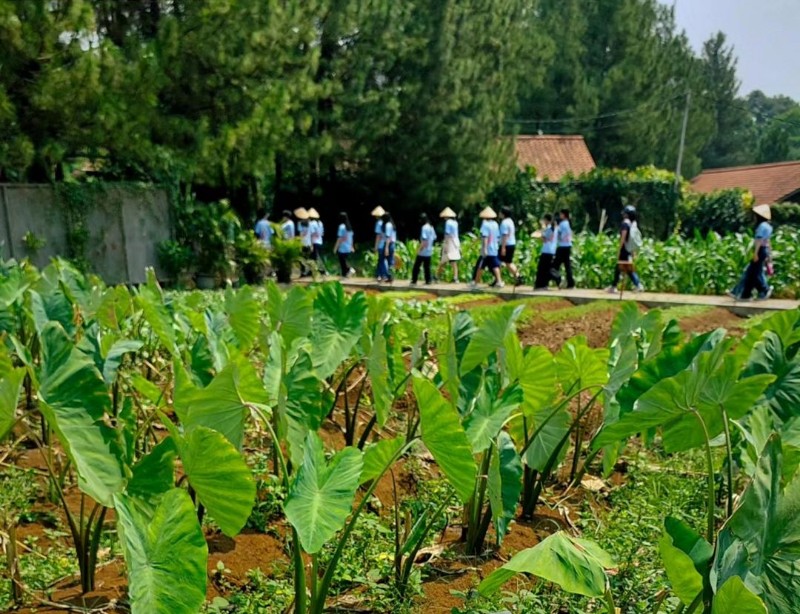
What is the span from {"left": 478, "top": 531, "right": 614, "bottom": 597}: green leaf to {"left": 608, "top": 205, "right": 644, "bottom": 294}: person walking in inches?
372

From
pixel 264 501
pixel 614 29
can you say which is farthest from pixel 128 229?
pixel 614 29

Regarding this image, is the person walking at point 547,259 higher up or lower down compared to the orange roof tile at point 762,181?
lower down

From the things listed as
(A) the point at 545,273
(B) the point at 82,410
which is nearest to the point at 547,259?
(A) the point at 545,273

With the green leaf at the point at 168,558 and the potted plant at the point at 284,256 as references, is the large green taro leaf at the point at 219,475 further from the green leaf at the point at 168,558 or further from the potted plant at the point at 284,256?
the potted plant at the point at 284,256

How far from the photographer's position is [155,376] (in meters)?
4.39

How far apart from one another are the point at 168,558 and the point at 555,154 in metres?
27.0

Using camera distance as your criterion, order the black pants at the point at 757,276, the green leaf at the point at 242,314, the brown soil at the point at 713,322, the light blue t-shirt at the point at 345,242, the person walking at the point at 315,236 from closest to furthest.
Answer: the green leaf at the point at 242,314 < the brown soil at the point at 713,322 < the black pants at the point at 757,276 < the light blue t-shirt at the point at 345,242 < the person walking at the point at 315,236

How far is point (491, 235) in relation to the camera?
11422mm

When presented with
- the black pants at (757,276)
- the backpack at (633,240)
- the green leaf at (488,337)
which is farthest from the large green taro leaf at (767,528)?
the backpack at (633,240)

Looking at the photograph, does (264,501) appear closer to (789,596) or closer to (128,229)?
(789,596)

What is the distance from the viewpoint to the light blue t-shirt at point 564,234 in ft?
36.0

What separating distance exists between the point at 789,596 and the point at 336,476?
1116 mm

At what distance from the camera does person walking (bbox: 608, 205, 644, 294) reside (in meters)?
10.5

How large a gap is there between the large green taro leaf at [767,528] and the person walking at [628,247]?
9.24m
